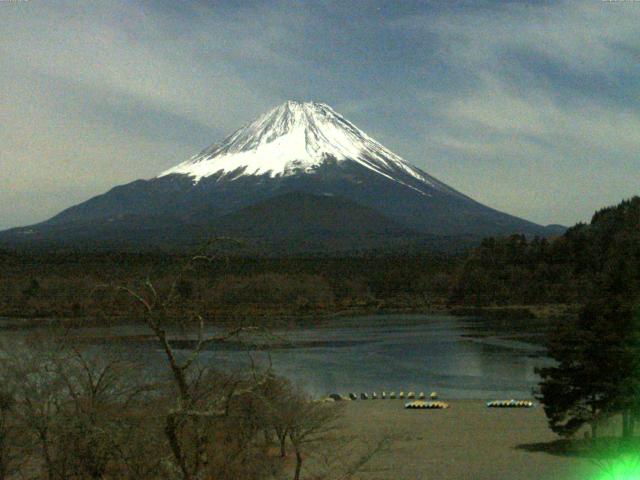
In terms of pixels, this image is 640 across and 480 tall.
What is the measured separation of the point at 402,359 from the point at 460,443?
18.5m

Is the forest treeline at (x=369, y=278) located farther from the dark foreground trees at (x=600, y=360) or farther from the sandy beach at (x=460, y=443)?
the dark foreground trees at (x=600, y=360)

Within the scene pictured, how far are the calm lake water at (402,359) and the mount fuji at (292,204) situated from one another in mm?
69687

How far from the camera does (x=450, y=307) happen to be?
71.9m

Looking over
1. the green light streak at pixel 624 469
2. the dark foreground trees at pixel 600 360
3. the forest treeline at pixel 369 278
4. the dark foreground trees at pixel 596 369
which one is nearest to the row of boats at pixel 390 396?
the dark foreground trees at pixel 600 360

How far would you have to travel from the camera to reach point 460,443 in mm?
21188

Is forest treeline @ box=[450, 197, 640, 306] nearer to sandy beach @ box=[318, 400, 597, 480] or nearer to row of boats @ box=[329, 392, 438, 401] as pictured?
row of boats @ box=[329, 392, 438, 401]

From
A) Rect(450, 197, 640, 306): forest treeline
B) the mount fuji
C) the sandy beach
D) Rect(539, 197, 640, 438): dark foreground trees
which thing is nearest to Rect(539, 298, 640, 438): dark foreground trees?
Rect(539, 197, 640, 438): dark foreground trees

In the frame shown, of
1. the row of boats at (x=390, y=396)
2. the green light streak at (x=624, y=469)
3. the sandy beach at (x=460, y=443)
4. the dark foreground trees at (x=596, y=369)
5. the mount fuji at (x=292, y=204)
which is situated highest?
the mount fuji at (x=292, y=204)

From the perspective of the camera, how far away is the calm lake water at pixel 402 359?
31.4 m

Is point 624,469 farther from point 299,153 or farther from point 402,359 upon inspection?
point 299,153

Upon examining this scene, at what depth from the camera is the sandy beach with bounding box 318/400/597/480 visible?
56.9 ft

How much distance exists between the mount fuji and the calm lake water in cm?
6969

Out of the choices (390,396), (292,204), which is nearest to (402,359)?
(390,396)

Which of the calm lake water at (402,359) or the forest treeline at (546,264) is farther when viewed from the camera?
the forest treeline at (546,264)
